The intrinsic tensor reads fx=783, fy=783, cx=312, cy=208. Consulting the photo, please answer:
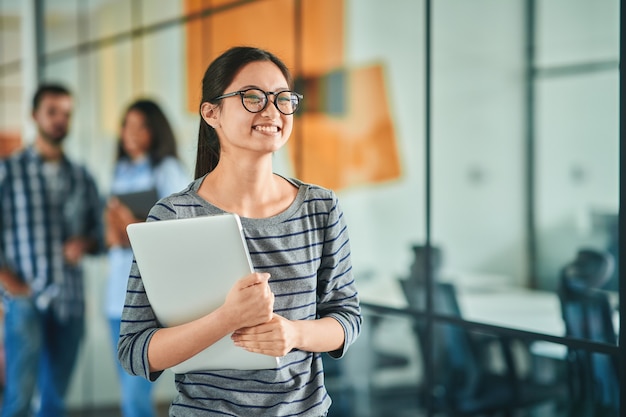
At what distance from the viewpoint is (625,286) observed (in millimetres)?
2215

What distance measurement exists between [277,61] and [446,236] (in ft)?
8.43

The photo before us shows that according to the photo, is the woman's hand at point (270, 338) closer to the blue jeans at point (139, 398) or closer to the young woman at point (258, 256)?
the young woman at point (258, 256)

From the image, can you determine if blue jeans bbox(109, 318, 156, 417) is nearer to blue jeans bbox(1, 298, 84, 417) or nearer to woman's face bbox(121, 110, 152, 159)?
blue jeans bbox(1, 298, 84, 417)

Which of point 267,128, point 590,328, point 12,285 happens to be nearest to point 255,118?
point 267,128

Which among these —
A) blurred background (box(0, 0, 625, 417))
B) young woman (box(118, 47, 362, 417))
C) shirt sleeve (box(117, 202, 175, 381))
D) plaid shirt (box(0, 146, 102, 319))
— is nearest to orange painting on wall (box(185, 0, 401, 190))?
blurred background (box(0, 0, 625, 417))

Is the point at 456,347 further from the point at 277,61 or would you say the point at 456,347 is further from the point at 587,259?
the point at 277,61

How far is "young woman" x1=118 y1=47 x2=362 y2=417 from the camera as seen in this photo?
1477 mm

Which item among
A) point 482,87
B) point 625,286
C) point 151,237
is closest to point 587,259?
point 625,286

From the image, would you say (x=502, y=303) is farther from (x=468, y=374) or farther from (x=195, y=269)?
(x=195, y=269)

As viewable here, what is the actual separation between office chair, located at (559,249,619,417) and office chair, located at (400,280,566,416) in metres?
0.38

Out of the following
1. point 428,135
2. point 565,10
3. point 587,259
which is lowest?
point 587,259

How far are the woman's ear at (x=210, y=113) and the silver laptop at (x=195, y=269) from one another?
27cm

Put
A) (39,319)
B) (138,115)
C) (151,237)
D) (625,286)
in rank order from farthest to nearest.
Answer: (39,319), (138,115), (625,286), (151,237)

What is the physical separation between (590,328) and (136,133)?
90.4 inches
